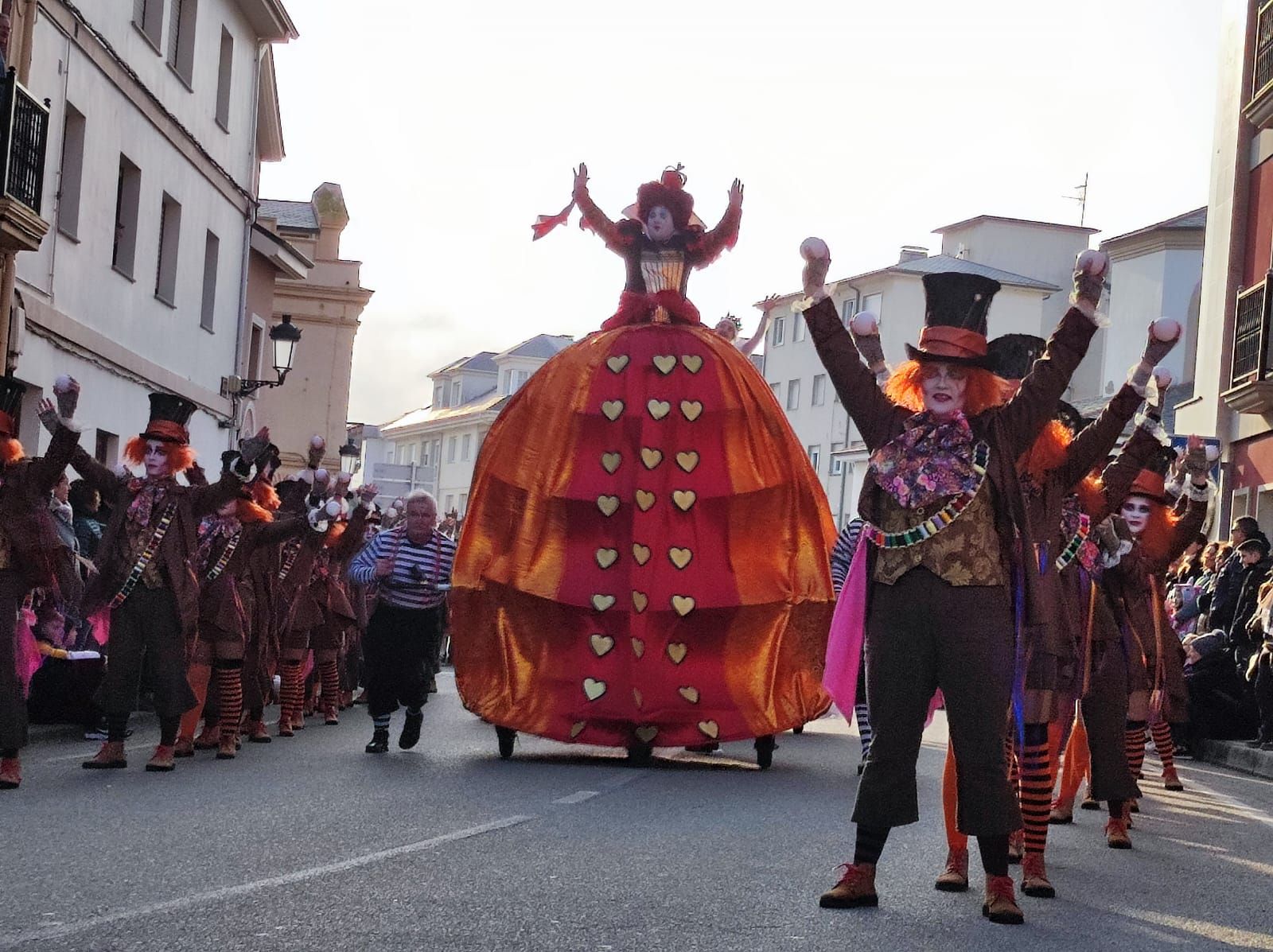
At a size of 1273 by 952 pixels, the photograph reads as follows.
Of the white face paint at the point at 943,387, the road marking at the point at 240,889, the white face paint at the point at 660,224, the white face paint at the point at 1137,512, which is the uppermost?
the white face paint at the point at 660,224

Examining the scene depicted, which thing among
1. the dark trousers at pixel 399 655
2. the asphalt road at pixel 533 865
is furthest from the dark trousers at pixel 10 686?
the dark trousers at pixel 399 655

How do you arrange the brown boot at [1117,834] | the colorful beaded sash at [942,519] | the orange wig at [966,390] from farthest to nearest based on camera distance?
the brown boot at [1117,834]
the orange wig at [966,390]
the colorful beaded sash at [942,519]

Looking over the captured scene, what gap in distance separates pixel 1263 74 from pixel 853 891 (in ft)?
74.0

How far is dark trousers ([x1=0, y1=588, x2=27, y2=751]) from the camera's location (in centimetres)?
1005

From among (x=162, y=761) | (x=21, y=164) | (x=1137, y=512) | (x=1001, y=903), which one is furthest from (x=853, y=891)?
(x=21, y=164)

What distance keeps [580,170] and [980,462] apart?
7.50 m

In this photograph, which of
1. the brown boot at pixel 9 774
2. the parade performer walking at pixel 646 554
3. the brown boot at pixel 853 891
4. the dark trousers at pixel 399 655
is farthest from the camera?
the dark trousers at pixel 399 655

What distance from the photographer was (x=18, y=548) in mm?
10117

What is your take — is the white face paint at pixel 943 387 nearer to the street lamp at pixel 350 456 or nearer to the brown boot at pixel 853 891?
the brown boot at pixel 853 891

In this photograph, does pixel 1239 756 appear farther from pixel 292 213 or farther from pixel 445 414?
pixel 445 414

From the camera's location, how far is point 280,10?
98.3 ft

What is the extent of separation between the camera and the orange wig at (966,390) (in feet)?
23.9

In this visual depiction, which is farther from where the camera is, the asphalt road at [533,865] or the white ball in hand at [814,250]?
the white ball in hand at [814,250]

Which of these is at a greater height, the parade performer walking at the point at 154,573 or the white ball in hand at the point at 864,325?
the white ball in hand at the point at 864,325
